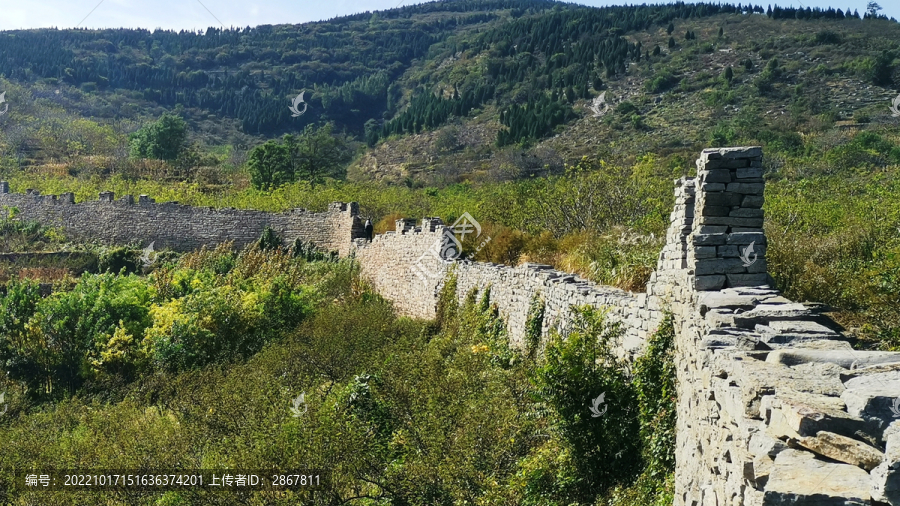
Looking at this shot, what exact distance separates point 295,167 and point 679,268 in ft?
132

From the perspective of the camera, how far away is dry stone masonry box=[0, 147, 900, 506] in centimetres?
282

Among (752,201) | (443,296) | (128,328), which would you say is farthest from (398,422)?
(128,328)

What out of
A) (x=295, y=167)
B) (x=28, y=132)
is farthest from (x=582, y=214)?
(x=28, y=132)

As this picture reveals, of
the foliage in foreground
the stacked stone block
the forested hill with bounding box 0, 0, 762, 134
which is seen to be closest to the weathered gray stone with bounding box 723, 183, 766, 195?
the stacked stone block

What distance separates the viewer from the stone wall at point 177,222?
27.4m

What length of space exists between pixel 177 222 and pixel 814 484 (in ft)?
94.4

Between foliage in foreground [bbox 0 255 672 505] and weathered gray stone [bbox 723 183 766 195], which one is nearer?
weathered gray stone [bbox 723 183 766 195]

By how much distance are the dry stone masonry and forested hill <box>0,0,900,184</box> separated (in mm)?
38903

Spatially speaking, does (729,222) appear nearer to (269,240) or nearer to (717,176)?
(717,176)

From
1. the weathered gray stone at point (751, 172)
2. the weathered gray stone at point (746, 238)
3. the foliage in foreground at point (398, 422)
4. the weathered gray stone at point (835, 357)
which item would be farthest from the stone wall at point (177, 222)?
the weathered gray stone at point (835, 357)

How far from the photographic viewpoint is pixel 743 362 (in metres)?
4.02

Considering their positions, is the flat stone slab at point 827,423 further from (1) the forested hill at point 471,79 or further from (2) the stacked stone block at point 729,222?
(1) the forested hill at point 471,79

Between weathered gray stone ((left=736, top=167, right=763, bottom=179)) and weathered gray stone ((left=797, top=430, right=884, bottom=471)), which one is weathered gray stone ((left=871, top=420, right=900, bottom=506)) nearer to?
weathered gray stone ((left=797, top=430, right=884, bottom=471))

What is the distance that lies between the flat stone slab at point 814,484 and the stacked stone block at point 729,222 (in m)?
3.90
